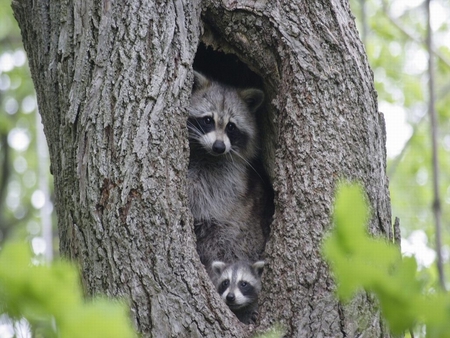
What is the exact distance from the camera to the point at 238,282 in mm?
4152

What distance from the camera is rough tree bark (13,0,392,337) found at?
313 centimetres

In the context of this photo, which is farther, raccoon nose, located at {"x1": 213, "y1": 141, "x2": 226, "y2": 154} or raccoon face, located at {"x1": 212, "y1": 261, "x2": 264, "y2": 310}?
raccoon nose, located at {"x1": 213, "y1": 141, "x2": 226, "y2": 154}

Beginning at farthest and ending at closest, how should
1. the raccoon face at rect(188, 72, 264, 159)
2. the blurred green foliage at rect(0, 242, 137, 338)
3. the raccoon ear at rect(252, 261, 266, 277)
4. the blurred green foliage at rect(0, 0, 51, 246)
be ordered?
the blurred green foliage at rect(0, 0, 51, 246) → the raccoon face at rect(188, 72, 264, 159) → the raccoon ear at rect(252, 261, 266, 277) → the blurred green foliage at rect(0, 242, 137, 338)

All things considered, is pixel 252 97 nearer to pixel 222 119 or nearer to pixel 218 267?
pixel 222 119

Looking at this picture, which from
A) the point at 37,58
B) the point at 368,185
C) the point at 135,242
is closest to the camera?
the point at 135,242

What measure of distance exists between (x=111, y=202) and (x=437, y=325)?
6.85ft

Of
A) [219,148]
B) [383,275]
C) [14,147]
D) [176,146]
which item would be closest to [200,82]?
[219,148]

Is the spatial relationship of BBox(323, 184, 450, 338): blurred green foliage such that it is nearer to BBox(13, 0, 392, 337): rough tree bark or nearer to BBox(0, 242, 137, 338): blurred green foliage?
BBox(0, 242, 137, 338): blurred green foliage

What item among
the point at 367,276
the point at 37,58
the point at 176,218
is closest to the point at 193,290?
the point at 176,218

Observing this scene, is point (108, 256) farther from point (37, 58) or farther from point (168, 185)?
point (37, 58)

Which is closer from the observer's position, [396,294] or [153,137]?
[396,294]

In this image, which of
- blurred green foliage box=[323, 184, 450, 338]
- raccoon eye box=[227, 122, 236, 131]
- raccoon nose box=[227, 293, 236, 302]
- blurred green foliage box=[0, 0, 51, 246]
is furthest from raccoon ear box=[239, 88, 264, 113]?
blurred green foliage box=[0, 0, 51, 246]

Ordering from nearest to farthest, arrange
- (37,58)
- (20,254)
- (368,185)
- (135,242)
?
(20,254), (135,242), (368,185), (37,58)

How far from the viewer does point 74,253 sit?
10.7ft
